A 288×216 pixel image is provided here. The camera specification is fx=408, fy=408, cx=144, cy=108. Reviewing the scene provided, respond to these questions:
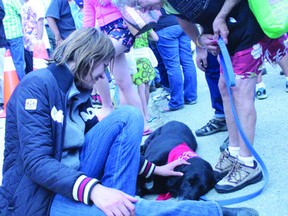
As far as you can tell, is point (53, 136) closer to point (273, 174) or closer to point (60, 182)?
point (60, 182)

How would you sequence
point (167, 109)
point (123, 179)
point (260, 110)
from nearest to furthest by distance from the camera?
1. point (123, 179)
2. point (260, 110)
3. point (167, 109)

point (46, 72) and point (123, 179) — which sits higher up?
point (46, 72)

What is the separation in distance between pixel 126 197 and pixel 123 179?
0.29 m

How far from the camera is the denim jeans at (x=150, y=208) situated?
162 cm

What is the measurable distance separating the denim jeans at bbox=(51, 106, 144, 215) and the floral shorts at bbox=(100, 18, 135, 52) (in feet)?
4.10

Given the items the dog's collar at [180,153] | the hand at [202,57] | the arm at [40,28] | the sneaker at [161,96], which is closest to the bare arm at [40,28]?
the arm at [40,28]

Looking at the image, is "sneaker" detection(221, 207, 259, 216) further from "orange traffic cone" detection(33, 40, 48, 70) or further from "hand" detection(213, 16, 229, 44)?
"orange traffic cone" detection(33, 40, 48, 70)

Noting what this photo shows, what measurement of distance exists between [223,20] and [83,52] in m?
0.78

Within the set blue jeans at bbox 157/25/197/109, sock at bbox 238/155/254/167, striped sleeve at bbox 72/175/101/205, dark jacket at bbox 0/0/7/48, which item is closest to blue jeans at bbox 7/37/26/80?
dark jacket at bbox 0/0/7/48

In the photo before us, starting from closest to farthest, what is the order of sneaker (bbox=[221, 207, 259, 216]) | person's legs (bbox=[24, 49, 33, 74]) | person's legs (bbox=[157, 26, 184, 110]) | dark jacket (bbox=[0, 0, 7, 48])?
sneaker (bbox=[221, 207, 259, 216]) < person's legs (bbox=[157, 26, 184, 110]) < dark jacket (bbox=[0, 0, 7, 48]) < person's legs (bbox=[24, 49, 33, 74])

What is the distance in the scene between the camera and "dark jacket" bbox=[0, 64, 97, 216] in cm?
157

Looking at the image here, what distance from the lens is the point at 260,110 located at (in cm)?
355

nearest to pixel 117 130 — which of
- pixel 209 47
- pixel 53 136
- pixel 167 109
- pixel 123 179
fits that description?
pixel 123 179

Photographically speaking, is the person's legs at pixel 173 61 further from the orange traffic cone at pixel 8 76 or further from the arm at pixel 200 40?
the orange traffic cone at pixel 8 76
